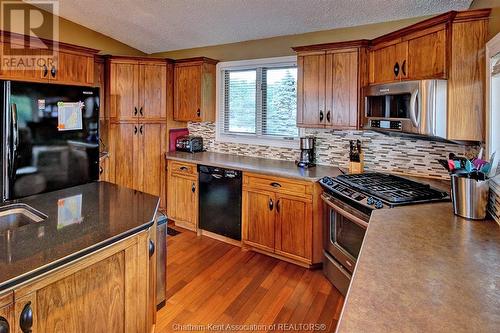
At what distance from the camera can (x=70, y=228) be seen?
1.48m

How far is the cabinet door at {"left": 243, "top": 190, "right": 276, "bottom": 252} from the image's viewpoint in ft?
10.4

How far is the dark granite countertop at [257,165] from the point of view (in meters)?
3.03

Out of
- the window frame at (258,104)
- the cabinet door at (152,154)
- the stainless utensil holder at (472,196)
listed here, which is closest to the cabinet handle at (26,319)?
the stainless utensil holder at (472,196)

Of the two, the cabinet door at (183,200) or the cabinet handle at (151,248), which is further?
the cabinet door at (183,200)

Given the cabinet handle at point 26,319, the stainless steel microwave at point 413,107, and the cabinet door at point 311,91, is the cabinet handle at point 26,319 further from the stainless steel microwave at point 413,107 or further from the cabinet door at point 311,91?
the cabinet door at point 311,91

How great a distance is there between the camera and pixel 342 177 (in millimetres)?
2756

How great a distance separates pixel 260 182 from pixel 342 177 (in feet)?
2.74

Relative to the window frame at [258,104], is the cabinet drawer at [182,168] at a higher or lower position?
lower

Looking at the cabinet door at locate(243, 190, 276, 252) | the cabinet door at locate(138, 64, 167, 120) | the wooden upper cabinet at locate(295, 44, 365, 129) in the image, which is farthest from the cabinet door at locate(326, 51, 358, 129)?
the cabinet door at locate(138, 64, 167, 120)

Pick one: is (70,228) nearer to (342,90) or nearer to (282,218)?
(282,218)

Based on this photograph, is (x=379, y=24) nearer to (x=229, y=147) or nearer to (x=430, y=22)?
(x=430, y=22)

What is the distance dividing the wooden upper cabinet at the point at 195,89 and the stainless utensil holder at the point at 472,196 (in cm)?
305

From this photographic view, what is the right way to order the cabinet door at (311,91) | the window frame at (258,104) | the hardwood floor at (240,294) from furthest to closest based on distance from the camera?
1. the window frame at (258,104)
2. the cabinet door at (311,91)
3. the hardwood floor at (240,294)

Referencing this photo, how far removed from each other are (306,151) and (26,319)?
2.77 m
